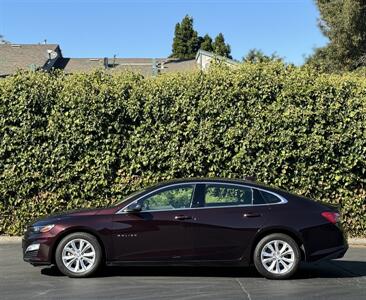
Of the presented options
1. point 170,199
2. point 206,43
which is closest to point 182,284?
Answer: point 170,199

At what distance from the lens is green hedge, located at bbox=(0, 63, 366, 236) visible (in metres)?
12.3

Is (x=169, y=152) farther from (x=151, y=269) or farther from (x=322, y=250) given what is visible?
(x=322, y=250)

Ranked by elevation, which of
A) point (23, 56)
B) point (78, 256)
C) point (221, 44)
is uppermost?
point (221, 44)

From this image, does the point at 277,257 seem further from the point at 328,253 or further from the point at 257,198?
the point at 257,198

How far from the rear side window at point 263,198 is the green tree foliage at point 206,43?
4181cm

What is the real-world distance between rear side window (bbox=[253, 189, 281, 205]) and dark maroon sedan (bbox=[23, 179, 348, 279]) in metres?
0.15

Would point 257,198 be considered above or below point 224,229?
above

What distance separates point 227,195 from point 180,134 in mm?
3932

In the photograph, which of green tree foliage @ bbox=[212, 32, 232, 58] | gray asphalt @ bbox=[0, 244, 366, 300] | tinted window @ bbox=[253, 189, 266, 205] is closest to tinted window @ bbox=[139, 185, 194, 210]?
tinted window @ bbox=[253, 189, 266, 205]

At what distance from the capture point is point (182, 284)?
26.5 feet

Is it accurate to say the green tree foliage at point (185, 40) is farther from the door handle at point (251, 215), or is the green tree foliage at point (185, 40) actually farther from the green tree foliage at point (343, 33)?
the door handle at point (251, 215)

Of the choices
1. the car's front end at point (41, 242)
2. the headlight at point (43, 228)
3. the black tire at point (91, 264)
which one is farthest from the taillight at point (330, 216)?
the headlight at point (43, 228)

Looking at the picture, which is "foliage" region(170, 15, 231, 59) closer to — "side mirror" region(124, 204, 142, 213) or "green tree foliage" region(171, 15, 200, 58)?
"green tree foliage" region(171, 15, 200, 58)

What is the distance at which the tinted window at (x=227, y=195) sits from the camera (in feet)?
28.2
